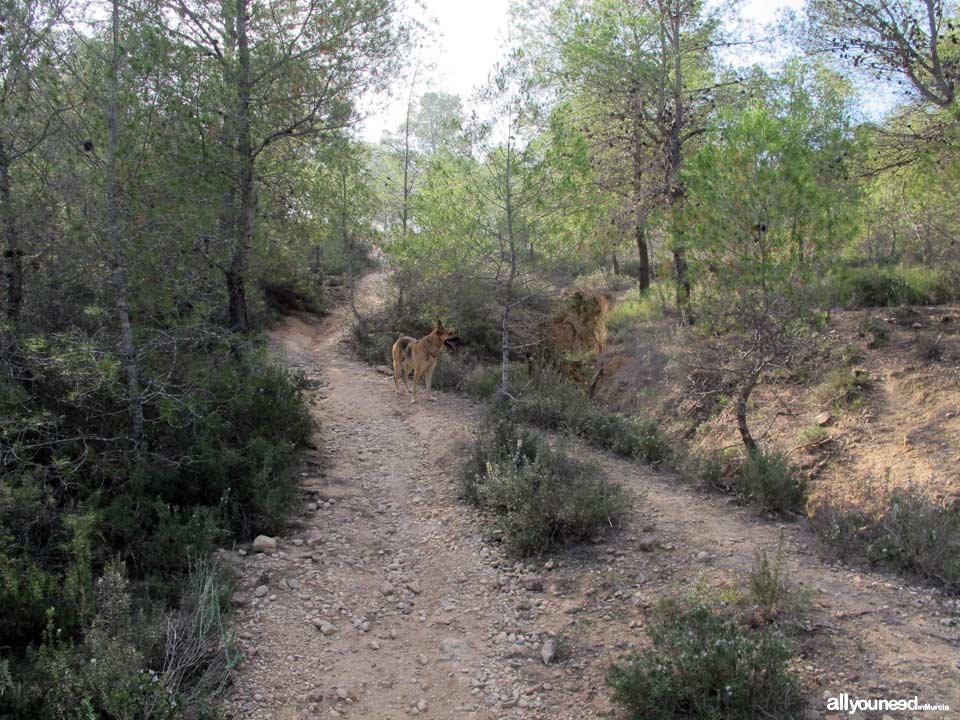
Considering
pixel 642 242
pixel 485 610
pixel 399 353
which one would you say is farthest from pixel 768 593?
pixel 642 242

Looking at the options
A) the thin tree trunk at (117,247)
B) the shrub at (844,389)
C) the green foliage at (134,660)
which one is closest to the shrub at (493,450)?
the green foliage at (134,660)

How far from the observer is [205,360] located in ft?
23.0

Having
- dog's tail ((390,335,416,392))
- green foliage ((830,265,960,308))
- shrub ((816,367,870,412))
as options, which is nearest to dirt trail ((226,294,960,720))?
dog's tail ((390,335,416,392))

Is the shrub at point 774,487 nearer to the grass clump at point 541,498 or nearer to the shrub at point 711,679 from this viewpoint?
the grass clump at point 541,498

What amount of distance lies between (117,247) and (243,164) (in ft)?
10.6

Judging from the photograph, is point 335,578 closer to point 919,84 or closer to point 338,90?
point 338,90

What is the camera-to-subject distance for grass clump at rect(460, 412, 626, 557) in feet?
19.7

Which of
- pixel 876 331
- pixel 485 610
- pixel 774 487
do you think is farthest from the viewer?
pixel 876 331

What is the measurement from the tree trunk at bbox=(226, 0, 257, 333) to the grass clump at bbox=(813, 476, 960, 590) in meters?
7.29

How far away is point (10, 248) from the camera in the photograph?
258 inches

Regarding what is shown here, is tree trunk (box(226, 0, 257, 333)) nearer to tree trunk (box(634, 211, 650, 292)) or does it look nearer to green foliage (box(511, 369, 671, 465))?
green foliage (box(511, 369, 671, 465))

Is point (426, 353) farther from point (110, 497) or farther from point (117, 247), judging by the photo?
point (110, 497)

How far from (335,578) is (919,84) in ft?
39.4

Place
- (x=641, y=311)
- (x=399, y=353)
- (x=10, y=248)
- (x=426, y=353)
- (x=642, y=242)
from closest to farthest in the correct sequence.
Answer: (x=10, y=248)
(x=426, y=353)
(x=399, y=353)
(x=641, y=311)
(x=642, y=242)
